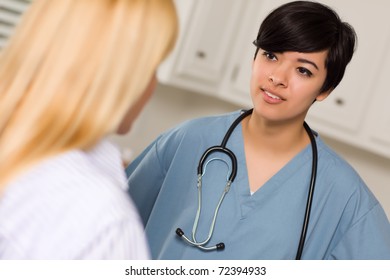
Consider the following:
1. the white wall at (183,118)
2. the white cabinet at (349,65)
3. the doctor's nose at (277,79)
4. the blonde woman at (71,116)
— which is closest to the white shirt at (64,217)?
the blonde woman at (71,116)

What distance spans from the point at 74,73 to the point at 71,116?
0.05 metres

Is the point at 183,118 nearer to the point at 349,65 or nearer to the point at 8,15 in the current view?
the point at 349,65

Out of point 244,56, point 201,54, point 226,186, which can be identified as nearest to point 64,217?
point 226,186

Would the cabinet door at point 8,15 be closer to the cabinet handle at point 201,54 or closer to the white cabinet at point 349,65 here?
the white cabinet at point 349,65

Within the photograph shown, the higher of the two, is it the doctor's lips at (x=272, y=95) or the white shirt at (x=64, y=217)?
the doctor's lips at (x=272, y=95)

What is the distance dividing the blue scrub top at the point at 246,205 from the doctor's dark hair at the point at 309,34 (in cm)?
21

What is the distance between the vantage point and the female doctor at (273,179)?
1247 millimetres

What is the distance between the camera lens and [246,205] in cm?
130

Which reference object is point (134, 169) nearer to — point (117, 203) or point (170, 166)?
point (170, 166)

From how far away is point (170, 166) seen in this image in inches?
52.7

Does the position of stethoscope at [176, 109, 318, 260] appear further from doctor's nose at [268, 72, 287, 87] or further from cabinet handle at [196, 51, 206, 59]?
cabinet handle at [196, 51, 206, 59]

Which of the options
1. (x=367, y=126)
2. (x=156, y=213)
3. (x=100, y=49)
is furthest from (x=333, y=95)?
(x=100, y=49)

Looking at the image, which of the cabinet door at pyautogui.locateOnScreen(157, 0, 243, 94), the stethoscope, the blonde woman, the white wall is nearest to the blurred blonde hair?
the blonde woman
